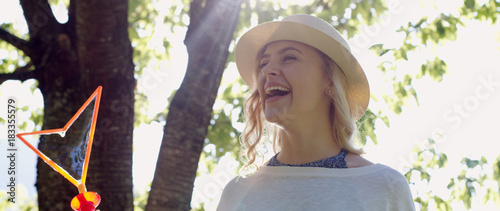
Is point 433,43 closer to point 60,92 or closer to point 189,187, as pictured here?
point 189,187

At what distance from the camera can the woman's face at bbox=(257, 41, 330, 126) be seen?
262 centimetres

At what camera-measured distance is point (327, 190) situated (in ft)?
8.24

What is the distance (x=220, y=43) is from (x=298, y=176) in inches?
69.6

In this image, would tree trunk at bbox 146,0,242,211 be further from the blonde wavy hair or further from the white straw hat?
the white straw hat

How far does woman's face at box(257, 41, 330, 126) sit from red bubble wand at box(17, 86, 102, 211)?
0.76m

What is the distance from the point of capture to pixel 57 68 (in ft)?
12.3

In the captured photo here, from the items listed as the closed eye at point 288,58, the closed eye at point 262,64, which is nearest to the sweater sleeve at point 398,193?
the closed eye at point 288,58

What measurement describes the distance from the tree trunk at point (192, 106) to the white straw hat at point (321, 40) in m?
1.03

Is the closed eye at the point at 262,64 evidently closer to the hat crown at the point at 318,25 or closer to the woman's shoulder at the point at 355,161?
the hat crown at the point at 318,25

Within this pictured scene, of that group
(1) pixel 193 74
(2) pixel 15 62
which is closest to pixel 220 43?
(1) pixel 193 74

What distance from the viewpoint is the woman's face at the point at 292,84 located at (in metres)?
2.62

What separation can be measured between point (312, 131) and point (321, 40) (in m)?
0.43

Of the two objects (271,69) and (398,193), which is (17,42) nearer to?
(271,69)

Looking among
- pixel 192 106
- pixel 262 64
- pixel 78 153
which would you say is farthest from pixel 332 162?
pixel 192 106
